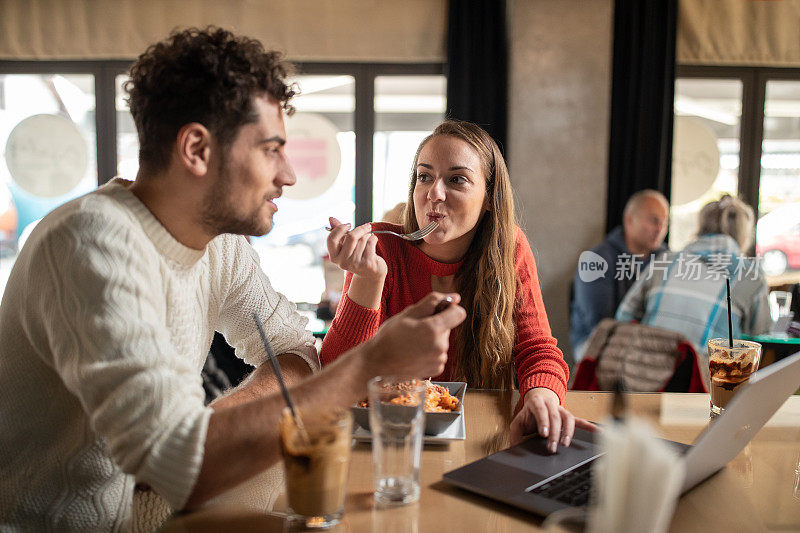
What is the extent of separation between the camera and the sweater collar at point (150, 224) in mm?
1101

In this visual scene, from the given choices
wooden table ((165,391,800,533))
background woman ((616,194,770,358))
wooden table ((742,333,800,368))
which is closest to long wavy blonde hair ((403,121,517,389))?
wooden table ((165,391,800,533))

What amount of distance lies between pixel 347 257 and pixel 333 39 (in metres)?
3.25

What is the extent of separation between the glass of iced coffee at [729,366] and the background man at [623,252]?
264cm

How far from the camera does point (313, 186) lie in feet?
15.0

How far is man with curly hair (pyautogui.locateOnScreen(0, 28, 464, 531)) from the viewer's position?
2.84ft

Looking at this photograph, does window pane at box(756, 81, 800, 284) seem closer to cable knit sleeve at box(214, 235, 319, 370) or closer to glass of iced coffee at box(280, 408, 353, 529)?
cable knit sleeve at box(214, 235, 319, 370)

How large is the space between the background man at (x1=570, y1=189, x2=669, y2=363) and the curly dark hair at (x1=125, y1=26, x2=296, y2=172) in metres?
3.17

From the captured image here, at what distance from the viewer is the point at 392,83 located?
4.49m

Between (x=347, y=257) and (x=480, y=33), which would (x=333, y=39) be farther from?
(x=347, y=257)

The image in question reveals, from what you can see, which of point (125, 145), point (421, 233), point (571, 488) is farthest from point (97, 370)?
point (125, 145)

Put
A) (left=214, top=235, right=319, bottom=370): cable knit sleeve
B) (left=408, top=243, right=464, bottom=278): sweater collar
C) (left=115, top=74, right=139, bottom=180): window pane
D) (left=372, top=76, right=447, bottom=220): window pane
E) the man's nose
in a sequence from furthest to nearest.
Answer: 1. (left=115, top=74, right=139, bottom=180): window pane
2. (left=372, top=76, right=447, bottom=220): window pane
3. (left=408, top=243, right=464, bottom=278): sweater collar
4. (left=214, top=235, right=319, bottom=370): cable knit sleeve
5. the man's nose

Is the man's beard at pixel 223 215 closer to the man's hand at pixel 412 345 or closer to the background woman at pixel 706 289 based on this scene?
the man's hand at pixel 412 345

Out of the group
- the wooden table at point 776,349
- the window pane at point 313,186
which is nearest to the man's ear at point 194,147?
the wooden table at point 776,349

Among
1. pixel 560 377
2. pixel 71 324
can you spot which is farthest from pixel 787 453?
pixel 71 324
